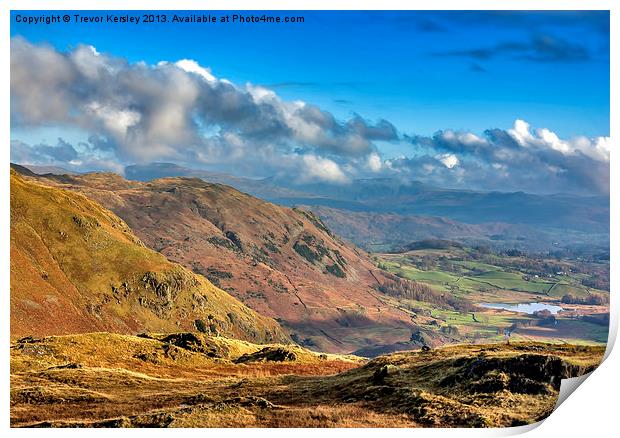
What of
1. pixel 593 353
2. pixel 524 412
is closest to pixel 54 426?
pixel 524 412
